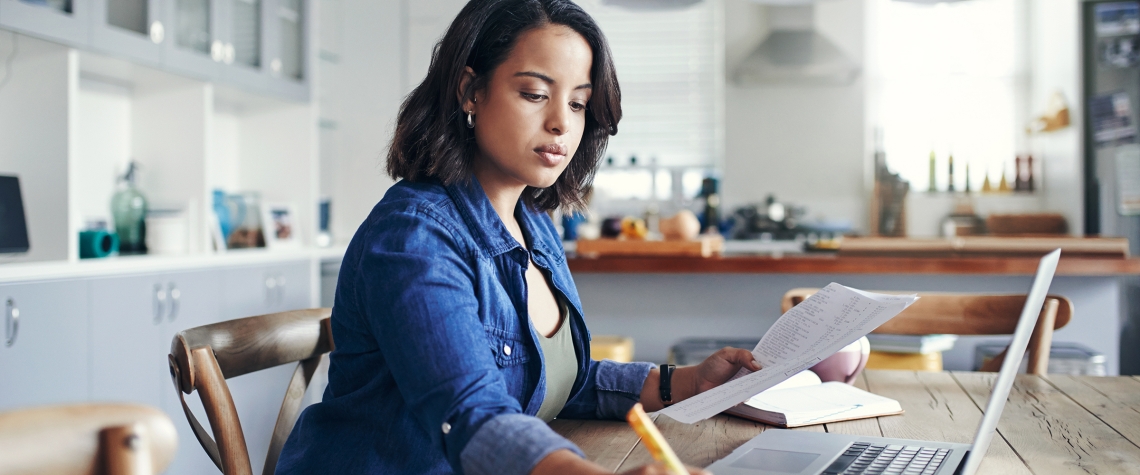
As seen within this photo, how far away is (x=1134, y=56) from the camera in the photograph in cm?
415

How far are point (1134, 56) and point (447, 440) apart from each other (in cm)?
460

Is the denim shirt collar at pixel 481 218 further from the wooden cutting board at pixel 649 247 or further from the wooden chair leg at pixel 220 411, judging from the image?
the wooden cutting board at pixel 649 247

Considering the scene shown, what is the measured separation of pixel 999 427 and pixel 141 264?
92.7 inches

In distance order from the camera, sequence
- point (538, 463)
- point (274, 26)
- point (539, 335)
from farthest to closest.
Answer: point (274, 26)
point (539, 335)
point (538, 463)

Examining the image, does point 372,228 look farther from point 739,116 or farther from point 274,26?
point 739,116

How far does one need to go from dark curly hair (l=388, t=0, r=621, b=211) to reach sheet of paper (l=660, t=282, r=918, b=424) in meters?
Result: 0.40

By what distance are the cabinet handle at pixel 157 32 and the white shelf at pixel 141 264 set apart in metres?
0.70

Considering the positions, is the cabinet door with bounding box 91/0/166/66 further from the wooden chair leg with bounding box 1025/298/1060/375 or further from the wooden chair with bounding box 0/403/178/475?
the wooden chair leg with bounding box 1025/298/1060/375

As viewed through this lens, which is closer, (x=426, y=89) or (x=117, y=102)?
(x=426, y=89)

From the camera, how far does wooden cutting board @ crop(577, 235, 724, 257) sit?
266 centimetres

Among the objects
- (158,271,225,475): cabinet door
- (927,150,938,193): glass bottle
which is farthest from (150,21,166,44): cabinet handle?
(927,150,938,193): glass bottle

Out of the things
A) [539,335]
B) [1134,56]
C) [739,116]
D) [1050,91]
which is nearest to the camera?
[539,335]

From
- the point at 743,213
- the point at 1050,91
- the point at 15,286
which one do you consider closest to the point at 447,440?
the point at 15,286

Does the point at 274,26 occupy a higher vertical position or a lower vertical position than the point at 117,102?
higher
